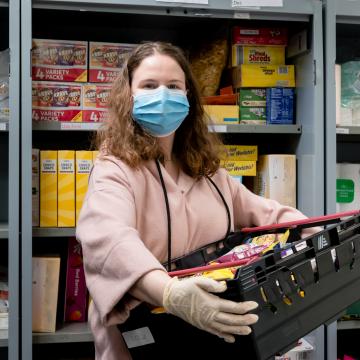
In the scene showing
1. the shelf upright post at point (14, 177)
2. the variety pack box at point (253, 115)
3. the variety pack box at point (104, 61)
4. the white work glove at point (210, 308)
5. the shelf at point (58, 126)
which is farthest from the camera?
the variety pack box at point (253, 115)

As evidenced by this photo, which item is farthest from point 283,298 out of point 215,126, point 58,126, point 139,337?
point 58,126

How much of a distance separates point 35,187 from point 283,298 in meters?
1.29

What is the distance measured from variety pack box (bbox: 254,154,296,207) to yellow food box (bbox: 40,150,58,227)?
86cm

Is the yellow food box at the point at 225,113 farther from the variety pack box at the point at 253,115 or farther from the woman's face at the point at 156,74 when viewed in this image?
the woman's face at the point at 156,74

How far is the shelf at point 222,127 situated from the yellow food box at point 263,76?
193mm

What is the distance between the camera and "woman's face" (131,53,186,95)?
57.5 inches

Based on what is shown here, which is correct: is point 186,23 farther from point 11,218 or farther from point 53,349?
point 53,349

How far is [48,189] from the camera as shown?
6.63 ft

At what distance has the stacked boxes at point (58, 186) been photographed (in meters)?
2.02

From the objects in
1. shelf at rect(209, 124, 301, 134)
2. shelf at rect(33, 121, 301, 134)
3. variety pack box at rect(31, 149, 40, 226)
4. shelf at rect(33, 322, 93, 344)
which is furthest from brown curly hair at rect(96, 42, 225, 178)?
shelf at rect(33, 322, 93, 344)

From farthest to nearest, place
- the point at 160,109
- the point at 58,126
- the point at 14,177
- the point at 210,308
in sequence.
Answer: the point at 58,126 < the point at 14,177 < the point at 160,109 < the point at 210,308

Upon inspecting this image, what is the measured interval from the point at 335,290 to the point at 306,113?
Answer: 1164 millimetres

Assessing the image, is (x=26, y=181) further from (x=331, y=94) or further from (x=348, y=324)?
(x=348, y=324)

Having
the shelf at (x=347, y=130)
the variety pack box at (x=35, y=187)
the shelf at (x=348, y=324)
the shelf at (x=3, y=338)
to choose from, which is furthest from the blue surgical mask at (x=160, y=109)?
the shelf at (x=348, y=324)
